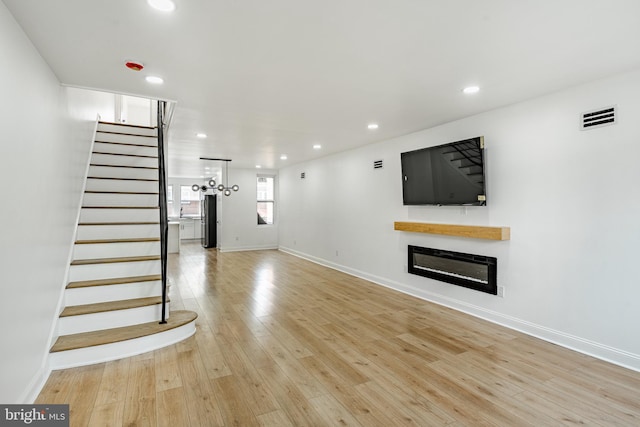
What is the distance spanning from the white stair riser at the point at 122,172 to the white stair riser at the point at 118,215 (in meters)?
0.83

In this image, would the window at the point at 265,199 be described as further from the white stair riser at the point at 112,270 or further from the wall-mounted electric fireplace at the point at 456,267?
the white stair riser at the point at 112,270

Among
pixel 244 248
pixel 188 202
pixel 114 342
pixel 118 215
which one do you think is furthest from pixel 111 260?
pixel 188 202

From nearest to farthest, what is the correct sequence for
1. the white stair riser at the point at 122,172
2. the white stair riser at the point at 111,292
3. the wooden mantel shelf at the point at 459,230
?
the white stair riser at the point at 111,292 < the wooden mantel shelf at the point at 459,230 < the white stair riser at the point at 122,172

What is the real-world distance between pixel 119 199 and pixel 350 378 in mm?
3643

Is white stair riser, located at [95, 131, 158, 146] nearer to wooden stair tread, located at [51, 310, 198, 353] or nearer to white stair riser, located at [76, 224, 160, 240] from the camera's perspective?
white stair riser, located at [76, 224, 160, 240]

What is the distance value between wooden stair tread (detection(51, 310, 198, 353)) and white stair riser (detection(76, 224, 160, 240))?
1.18 metres

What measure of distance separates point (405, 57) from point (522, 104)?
5.98ft

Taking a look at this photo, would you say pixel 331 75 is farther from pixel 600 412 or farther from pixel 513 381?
pixel 600 412

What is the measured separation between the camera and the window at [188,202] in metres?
11.7

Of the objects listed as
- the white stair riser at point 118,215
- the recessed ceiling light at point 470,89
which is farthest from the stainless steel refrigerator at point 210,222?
the recessed ceiling light at point 470,89

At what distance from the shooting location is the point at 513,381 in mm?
2379

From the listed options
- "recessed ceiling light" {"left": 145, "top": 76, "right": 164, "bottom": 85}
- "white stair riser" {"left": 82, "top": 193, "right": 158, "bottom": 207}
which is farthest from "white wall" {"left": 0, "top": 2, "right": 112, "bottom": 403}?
"white stair riser" {"left": 82, "top": 193, "right": 158, "bottom": 207}

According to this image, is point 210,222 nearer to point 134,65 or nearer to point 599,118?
point 134,65

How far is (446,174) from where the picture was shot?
3.96 metres
